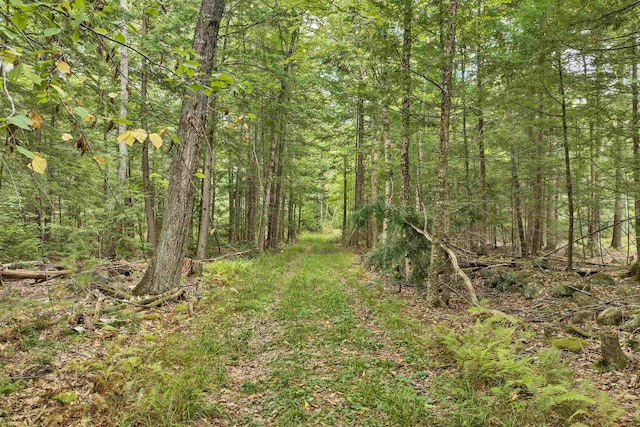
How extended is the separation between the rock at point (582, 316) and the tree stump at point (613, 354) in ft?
6.86

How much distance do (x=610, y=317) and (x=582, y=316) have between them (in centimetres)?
46

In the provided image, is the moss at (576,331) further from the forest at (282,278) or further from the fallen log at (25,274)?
the fallen log at (25,274)

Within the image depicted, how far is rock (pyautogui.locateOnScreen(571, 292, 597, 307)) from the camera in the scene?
24.7 ft

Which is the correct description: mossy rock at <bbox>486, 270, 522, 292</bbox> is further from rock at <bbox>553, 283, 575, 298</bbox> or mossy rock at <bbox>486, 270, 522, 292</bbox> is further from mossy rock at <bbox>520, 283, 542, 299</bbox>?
rock at <bbox>553, 283, 575, 298</bbox>

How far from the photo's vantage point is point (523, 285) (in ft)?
31.5

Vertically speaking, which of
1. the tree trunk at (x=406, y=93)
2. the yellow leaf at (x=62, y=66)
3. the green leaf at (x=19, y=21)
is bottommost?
the yellow leaf at (x=62, y=66)

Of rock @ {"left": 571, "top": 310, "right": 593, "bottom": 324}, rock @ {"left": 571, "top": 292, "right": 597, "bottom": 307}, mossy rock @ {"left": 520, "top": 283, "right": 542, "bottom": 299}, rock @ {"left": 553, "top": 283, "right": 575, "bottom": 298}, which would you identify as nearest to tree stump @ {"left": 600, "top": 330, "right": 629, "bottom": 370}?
rock @ {"left": 571, "top": 310, "right": 593, "bottom": 324}

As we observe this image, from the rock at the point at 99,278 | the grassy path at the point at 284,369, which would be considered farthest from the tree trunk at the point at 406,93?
the rock at the point at 99,278

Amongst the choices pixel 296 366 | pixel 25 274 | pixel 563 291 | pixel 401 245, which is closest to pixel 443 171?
pixel 401 245

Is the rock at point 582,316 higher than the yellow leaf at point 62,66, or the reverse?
the yellow leaf at point 62,66

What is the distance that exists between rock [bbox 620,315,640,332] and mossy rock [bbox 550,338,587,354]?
3.61 feet

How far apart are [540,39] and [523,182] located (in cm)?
939

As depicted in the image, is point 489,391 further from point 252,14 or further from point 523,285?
point 252,14

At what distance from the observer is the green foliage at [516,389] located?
11.7 ft
